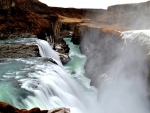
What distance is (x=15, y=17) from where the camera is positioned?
2967 centimetres

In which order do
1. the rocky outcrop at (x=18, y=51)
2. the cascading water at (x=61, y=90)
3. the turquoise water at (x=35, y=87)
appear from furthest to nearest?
the rocky outcrop at (x=18, y=51) < the cascading water at (x=61, y=90) < the turquoise water at (x=35, y=87)

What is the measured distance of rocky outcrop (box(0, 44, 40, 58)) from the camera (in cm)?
2145

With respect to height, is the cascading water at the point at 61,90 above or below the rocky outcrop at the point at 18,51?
below

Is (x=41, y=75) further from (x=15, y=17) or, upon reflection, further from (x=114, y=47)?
(x=15, y=17)

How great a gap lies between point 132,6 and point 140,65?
63.1m

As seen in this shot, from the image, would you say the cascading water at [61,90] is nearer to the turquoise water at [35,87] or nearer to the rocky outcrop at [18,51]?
the turquoise water at [35,87]

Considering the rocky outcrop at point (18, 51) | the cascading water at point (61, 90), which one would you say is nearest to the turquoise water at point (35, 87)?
the cascading water at point (61, 90)

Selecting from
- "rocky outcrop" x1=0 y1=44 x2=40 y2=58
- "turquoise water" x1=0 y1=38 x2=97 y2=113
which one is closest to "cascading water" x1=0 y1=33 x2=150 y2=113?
"turquoise water" x1=0 y1=38 x2=97 y2=113

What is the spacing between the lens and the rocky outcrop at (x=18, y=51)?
21453 millimetres

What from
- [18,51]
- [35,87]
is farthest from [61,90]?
[18,51]

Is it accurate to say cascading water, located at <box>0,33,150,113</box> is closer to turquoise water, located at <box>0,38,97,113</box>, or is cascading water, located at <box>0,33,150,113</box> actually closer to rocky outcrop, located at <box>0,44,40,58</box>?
turquoise water, located at <box>0,38,97,113</box>

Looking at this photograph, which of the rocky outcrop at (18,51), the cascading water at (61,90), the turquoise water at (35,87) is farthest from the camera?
the rocky outcrop at (18,51)

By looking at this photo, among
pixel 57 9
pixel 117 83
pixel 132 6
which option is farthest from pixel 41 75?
pixel 57 9

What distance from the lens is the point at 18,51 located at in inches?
859
